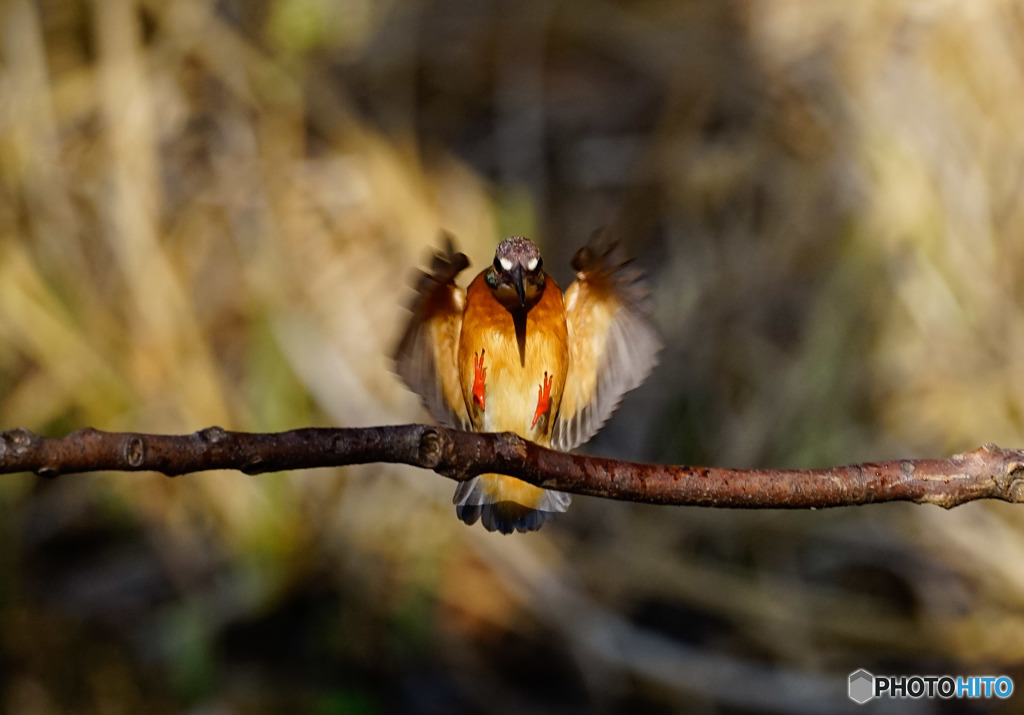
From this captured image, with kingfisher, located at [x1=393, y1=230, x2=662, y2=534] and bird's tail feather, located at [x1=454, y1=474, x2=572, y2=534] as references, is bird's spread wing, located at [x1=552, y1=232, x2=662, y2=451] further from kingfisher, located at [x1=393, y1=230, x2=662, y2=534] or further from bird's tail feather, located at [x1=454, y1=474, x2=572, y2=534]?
bird's tail feather, located at [x1=454, y1=474, x2=572, y2=534]

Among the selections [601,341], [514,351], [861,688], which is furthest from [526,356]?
[861,688]

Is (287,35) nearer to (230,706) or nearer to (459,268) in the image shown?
(230,706)

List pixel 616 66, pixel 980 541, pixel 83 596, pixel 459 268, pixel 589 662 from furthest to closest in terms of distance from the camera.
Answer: pixel 616 66 < pixel 83 596 < pixel 589 662 < pixel 980 541 < pixel 459 268

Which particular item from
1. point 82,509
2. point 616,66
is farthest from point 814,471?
point 616,66

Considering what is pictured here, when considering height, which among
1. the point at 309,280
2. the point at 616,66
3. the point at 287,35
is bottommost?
the point at 309,280

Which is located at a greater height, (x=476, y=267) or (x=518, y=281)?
(x=476, y=267)

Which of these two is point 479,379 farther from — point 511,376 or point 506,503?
point 506,503

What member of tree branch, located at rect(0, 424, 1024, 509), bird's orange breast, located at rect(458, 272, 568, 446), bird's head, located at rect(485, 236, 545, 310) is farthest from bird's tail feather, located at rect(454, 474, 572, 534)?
tree branch, located at rect(0, 424, 1024, 509)

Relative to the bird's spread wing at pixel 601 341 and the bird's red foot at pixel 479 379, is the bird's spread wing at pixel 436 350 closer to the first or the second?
the bird's red foot at pixel 479 379
